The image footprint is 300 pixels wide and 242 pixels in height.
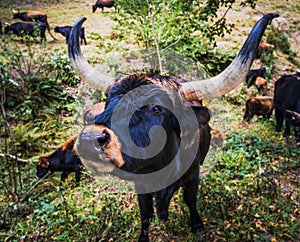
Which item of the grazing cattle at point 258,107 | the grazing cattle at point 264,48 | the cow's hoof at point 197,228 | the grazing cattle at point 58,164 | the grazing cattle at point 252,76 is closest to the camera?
the cow's hoof at point 197,228

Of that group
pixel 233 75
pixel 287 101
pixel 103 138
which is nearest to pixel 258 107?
pixel 287 101

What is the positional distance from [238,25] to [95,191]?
1039 centimetres

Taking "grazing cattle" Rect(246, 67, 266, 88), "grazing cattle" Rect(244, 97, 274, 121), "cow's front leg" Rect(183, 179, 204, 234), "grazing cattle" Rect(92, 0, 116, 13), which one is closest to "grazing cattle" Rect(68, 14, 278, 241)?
"cow's front leg" Rect(183, 179, 204, 234)

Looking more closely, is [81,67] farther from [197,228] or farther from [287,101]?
[287,101]

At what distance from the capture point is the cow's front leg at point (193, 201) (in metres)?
3.16

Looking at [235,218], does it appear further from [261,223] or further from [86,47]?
[86,47]

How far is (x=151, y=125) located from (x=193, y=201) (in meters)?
1.56

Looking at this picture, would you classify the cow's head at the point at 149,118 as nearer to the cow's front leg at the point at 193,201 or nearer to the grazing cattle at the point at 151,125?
the grazing cattle at the point at 151,125

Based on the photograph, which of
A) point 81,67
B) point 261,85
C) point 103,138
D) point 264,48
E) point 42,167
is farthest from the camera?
point 264,48

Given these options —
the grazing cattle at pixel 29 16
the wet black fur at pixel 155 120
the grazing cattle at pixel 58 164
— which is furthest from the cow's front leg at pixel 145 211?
the grazing cattle at pixel 29 16

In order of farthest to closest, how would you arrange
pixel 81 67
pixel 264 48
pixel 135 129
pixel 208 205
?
pixel 264 48
pixel 208 205
pixel 81 67
pixel 135 129

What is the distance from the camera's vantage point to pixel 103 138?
179 centimetres

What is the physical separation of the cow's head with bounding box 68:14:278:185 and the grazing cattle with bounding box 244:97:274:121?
17.7 feet

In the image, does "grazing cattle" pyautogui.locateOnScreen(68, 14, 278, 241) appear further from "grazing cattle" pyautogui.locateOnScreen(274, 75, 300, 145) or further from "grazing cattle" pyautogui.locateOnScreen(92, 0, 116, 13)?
"grazing cattle" pyautogui.locateOnScreen(92, 0, 116, 13)
